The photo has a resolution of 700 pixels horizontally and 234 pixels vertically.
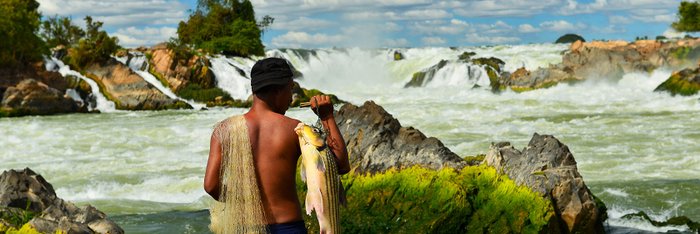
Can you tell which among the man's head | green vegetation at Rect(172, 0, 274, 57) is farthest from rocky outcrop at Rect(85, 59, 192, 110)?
the man's head

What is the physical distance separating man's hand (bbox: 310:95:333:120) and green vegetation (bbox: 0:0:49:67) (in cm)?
4178

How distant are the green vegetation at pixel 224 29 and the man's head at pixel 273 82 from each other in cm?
5344

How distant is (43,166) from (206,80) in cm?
2625

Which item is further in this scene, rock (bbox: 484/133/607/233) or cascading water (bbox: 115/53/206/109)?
cascading water (bbox: 115/53/206/109)

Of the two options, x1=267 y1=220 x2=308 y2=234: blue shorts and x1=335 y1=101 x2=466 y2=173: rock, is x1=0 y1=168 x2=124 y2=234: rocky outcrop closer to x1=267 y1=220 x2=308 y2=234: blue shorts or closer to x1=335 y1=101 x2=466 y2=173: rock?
x1=335 y1=101 x2=466 y2=173: rock

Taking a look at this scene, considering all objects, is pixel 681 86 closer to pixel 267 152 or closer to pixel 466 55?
pixel 466 55

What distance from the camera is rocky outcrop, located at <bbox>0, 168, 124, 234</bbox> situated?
8252 mm

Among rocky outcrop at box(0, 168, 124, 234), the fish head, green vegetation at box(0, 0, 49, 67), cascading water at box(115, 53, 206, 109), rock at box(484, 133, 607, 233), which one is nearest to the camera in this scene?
the fish head

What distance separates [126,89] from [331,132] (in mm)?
40713

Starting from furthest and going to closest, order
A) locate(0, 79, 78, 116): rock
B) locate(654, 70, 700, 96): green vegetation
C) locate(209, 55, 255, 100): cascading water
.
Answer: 1. locate(209, 55, 255, 100): cascading water
2. locate(654, 70, 700, 96): green vegetation
3. locate(0, 79, 78, 116): rock

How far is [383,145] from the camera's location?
34.7 feet

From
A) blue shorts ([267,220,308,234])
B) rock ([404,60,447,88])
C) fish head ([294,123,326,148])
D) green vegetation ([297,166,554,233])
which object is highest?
fish head ([294,123,326,148])

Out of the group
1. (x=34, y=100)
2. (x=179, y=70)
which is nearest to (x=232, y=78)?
(x=179, y=70)

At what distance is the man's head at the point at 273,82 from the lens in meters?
4.16
